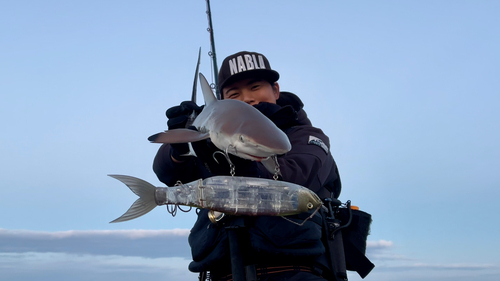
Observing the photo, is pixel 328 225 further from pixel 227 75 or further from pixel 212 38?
pixel 212 38

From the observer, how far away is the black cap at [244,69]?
570 cm

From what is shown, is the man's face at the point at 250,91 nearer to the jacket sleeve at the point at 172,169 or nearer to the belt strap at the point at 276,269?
the jacket sleeve at the point at 172,169

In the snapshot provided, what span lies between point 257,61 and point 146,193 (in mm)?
2802

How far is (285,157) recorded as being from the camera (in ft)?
15.3

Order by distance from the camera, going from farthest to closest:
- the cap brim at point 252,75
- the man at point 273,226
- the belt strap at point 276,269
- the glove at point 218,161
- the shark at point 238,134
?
the cap brim at point 252,75 < the belt strap at point 276,269 < the man at point 273,226 < the glove at point 218,161 < the shark at point 238,134

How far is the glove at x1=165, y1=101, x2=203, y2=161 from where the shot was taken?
4.15m

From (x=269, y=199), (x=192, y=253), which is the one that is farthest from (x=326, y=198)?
(x=269, y=199)

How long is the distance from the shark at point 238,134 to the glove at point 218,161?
0.37ft

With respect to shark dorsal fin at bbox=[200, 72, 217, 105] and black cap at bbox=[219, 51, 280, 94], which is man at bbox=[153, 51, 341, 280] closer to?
shark dorsal fin at bbox=[200, 72, 217, 105]

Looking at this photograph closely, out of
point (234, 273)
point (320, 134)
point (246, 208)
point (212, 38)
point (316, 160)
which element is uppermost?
point (212, 38)

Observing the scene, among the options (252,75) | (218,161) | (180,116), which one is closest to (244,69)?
(252,75)

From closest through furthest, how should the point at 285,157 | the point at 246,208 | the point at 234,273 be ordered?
the point at 246,208
the point at 234,273
the point at 285,157

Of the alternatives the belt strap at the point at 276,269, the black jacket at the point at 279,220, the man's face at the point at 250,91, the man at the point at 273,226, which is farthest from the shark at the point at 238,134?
the man's face at the point at 250,91

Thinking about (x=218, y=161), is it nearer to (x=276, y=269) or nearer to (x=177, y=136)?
(x=177, y=136)
